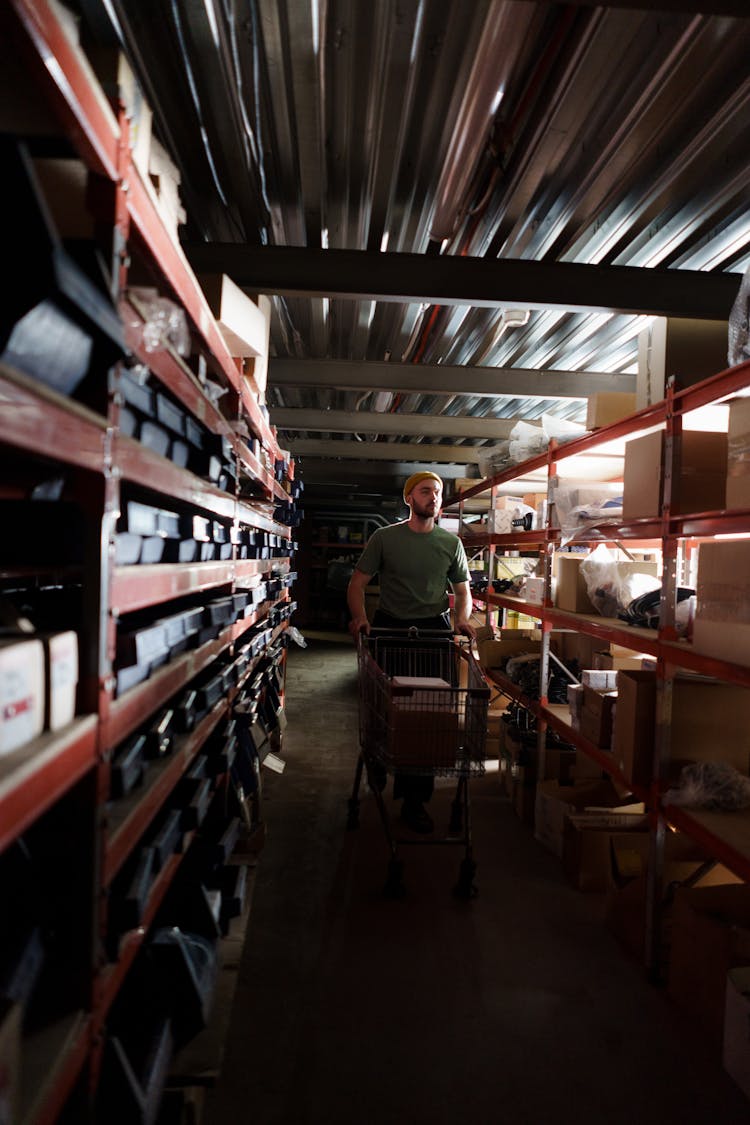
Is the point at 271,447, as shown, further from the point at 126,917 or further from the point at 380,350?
the point at 126,917

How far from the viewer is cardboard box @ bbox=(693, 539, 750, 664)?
1958mm

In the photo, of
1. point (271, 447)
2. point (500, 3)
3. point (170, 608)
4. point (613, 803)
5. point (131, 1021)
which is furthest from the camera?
point (271, 447)

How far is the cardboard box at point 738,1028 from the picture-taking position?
177 cm

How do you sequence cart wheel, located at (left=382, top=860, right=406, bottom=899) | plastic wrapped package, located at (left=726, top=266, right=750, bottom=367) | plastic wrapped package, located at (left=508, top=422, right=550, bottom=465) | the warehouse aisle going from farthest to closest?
plastic wrapped package, located at (left=508, top=422, right=550, bottom=465), cart wheel, located at (left=382, top=860, right=406, bottom=899), plastic wrapped package, located at (left=726, top=266, right=750, bottom=367), the warehouse aisle

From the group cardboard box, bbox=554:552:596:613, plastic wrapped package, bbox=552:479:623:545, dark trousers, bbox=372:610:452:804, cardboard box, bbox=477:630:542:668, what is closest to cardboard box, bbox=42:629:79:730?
dark trousers, bbox=372:610:452:804

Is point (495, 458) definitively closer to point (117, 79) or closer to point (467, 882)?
point (467, 882)

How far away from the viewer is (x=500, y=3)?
1608 mm

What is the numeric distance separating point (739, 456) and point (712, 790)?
1.21m

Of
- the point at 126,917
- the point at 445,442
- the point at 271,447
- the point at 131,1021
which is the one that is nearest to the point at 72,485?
the point at 126,917

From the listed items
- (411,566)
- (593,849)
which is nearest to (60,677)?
(593,849)

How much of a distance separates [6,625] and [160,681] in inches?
17.4

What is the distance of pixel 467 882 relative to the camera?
2807 millimetres

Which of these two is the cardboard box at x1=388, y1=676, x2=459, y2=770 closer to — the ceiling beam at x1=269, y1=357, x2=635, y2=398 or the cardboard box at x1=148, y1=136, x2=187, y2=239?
the cardboard box at x1=148, y1=136, x2=187, y2=239

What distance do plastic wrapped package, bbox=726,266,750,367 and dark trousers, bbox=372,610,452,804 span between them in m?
1.91
